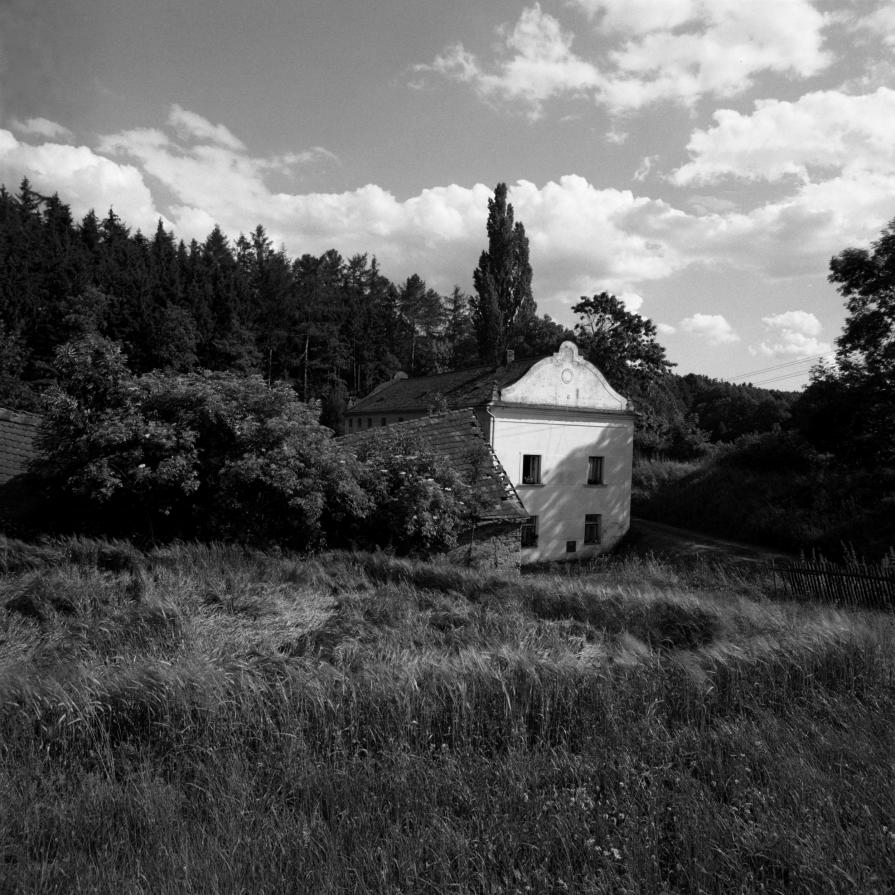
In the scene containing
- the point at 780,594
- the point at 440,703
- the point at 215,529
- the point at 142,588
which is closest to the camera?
the point at 440,703

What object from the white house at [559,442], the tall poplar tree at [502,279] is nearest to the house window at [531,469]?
the white house at [559,442]

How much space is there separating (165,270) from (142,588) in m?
66.6

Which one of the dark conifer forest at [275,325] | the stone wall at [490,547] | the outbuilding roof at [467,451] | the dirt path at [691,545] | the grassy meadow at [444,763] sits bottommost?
the dirt path at [691,545]

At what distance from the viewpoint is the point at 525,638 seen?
6480 millimetres

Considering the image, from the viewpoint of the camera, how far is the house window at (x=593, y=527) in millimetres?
28438

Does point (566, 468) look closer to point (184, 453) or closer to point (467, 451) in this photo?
point (467, 451)

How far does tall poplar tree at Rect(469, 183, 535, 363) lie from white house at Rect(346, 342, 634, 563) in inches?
884

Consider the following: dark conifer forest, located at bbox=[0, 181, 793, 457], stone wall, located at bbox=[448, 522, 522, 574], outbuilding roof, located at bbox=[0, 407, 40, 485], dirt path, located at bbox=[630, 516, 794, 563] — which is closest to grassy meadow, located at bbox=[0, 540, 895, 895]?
outbuilding roof, located at bbox=[0, 407, 40, 485]

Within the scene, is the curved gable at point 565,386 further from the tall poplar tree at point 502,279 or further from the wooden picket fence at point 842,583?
the tall poplar tree at point 502,279

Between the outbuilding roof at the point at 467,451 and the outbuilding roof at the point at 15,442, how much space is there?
7.09 m

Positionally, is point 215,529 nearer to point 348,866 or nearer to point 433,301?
point 348,866

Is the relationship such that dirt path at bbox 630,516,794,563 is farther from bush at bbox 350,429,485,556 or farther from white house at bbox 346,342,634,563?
bush at bbox 350,429,485,556

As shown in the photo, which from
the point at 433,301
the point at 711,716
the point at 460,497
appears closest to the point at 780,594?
the point at 460,497

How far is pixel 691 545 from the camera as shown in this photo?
89.0ft
